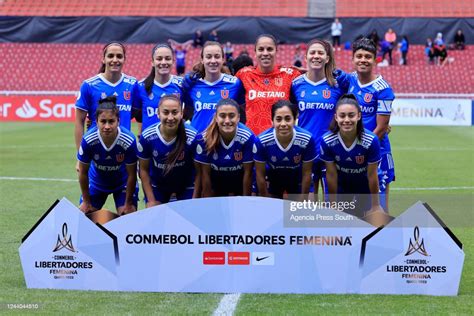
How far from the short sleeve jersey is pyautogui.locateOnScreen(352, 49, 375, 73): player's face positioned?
0.63 metres

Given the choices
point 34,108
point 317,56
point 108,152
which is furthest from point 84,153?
point 34,108

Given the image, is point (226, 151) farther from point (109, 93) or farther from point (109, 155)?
point (109, 93)

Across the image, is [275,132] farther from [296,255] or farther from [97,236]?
[97,236]

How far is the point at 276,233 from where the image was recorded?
6.86 metres

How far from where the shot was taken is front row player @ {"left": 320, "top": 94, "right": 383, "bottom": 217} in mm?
7305

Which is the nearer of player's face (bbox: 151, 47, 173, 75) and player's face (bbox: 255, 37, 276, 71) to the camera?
player's face (bbox: 255, 37, 276, 71)

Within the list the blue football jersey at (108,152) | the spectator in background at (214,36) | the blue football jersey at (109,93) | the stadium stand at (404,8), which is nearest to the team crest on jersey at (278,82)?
the blue football jersey at (109,93)

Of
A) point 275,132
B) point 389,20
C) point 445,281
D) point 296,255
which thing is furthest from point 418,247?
point 389,20

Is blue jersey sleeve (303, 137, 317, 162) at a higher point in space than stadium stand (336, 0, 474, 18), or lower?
lower

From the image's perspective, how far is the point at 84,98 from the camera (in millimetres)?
8719

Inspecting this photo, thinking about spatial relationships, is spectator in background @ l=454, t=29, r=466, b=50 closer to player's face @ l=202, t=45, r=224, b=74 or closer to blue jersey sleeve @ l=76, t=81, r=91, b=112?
player's face @ l=202, t=45, r=224, b=74

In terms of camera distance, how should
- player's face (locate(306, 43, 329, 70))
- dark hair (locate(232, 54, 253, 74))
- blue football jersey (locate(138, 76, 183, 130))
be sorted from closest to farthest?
1. player's face (locate(306, 43, 329, 70))
2. blue football jersey (locate(138, 76, 183, 130))
3. dark hair (locate(232, 54, 253, 74))

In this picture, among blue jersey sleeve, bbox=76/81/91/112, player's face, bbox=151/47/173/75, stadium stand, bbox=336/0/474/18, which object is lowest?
blue jersey sleeve, bbox=76/81/91/112

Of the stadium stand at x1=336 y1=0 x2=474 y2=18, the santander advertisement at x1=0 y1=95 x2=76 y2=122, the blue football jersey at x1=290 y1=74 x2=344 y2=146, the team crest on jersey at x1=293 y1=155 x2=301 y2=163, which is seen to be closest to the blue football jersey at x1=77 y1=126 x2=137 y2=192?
the team crest on jersey at x1=293 y1=155 x2=301 y2=163
